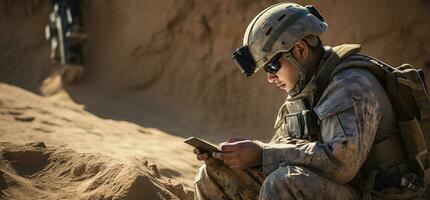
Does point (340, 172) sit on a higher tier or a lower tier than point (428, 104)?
lower

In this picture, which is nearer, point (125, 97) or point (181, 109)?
point (181, 109)

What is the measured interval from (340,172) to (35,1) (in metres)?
11.2

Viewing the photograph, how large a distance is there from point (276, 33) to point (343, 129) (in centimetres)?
67

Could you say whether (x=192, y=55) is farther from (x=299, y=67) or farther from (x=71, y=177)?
(x=299, y=67)

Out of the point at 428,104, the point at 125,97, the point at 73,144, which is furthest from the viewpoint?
the point at 125,97

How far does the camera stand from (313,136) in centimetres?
301

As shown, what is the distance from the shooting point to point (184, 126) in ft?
29.5

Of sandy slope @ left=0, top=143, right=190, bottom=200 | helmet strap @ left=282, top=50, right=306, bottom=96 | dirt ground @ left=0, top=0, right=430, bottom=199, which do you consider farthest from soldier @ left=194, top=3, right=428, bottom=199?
dirt ground @ left=0, top=0, right=430, bottom=199

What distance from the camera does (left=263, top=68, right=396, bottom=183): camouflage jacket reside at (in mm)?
2674

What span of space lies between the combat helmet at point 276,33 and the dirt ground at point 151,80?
1390 millimetres

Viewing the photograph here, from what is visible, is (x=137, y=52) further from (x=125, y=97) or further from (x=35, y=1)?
(x=35, y=1)

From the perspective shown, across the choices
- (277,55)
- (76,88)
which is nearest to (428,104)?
(277,55)

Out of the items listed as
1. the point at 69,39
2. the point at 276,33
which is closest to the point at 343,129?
the point at 276,33

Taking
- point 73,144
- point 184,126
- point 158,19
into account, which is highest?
point 158,19
